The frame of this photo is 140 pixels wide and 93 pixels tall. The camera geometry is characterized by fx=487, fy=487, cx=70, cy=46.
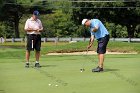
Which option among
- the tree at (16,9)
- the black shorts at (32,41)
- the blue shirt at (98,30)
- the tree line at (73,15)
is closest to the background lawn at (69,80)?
the blue shirt at (98,30)

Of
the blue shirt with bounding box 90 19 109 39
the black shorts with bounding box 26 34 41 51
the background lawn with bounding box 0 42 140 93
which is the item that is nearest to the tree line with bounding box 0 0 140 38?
the black shorts with bounding box 26 34 41 51

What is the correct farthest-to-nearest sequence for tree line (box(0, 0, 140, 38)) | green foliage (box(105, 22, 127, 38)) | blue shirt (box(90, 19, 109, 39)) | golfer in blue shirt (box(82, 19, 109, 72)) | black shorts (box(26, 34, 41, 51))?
green foliage (box(105, 22, 127, 38)), tree line (box(0, 0, 140, 38)), black shorts (box(26, 34, 41, 51)), blue shirt (box(90, 19, 109, 39)), golfer in blue shirt (box(82, 19, 109, 72))

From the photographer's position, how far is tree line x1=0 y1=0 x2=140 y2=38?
60844 millimetres

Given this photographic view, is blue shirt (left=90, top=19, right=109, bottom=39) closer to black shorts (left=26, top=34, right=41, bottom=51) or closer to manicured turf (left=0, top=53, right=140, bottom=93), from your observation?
manicured turf (left=0, top=53, right=140, bottom=93)

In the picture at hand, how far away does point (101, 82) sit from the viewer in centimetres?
1076

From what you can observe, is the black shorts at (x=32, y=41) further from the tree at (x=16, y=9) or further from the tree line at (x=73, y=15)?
the tree at (x=16, y=9)

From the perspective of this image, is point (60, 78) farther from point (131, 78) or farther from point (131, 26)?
point (131, 26)

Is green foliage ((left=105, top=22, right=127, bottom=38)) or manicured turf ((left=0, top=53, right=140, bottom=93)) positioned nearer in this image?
manicured turf ((left=0, top=53, right=140, bottom=93))

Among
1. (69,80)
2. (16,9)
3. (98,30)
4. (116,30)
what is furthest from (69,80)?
(16,9)

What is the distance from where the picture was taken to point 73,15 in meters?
64.3

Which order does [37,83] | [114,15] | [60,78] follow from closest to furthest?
[37,83] < [60,78] < [114,15]

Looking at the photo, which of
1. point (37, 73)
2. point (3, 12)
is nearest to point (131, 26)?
point (3, 12)

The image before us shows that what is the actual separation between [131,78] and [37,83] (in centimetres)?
220

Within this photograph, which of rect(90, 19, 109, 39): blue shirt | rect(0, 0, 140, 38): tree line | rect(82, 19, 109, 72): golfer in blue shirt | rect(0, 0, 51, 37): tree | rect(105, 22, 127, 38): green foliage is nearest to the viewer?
rect(82, 19, 109, 72): golfer in blue shirt
